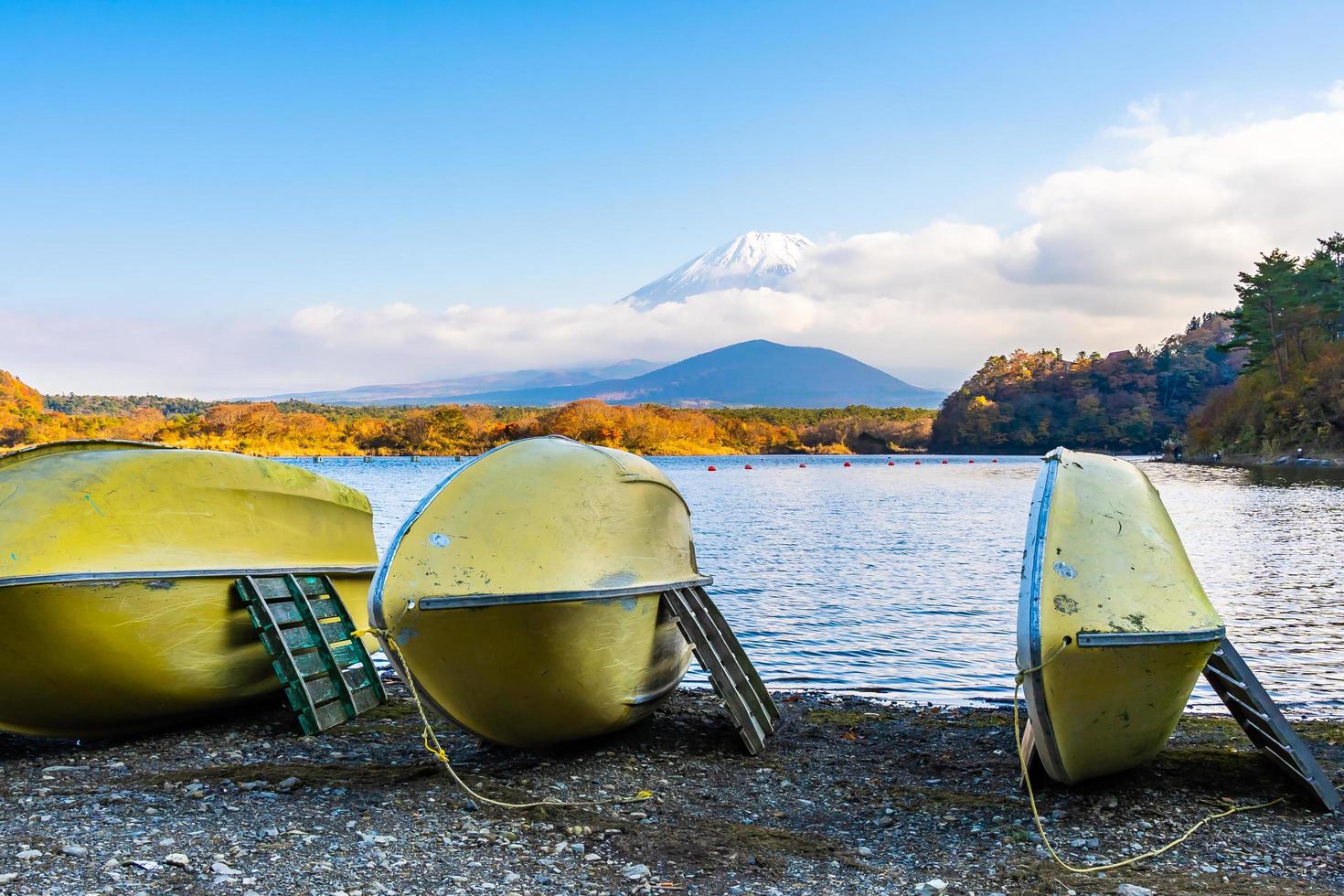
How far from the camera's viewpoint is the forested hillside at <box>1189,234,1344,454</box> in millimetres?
71875

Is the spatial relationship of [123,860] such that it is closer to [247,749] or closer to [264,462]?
[247,749]

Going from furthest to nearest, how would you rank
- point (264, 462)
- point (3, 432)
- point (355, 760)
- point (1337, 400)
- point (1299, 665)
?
1. point (3, 432)
2. point (1337, 400)
3. point (1299, 665)
4. point (264, 462)
5. point (355, 760)


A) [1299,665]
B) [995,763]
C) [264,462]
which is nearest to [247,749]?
[264,462]

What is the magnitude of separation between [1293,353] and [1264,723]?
284 feet

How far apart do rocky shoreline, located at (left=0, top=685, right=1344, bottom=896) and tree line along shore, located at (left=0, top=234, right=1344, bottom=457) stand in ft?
251

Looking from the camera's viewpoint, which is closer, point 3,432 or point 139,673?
point 139,673

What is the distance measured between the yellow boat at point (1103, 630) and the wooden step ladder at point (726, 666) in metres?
2.26

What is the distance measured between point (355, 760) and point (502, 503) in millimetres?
2186

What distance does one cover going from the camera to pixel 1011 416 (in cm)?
15425

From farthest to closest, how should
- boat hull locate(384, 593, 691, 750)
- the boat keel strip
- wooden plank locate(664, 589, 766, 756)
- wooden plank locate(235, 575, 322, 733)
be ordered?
wooden plank locate(235, 575, 322, 733)
wooden plank locate(664, 589, 766, 756)
boat hull locate(384, 593, 691, 750)
the boat keel strip

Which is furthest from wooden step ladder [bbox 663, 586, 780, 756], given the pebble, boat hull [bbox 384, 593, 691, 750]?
the pebble

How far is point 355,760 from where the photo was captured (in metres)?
6.99

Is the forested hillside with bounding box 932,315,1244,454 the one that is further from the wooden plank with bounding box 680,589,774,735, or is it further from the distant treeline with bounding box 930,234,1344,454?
the wooden plank with bounding box 680,589,774,735

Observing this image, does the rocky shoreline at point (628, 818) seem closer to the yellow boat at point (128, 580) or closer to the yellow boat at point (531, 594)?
the yellow boat at point (128, 580)
